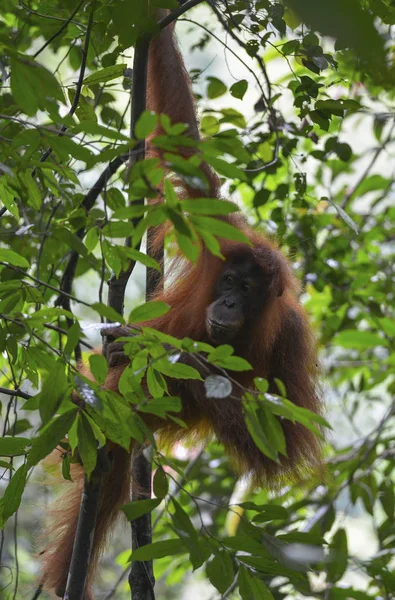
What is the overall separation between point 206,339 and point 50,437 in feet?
6.17

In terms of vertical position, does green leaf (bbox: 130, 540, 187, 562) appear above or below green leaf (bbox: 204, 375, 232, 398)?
below

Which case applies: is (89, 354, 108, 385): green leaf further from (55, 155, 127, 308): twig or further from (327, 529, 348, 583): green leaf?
(327, 529, 348, 583): green leaf

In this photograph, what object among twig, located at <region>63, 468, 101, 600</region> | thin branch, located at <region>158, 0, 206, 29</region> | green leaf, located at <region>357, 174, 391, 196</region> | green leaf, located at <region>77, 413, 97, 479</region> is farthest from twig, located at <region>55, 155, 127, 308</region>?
green leaf, located at <region>357, 174, 391, 196</region>

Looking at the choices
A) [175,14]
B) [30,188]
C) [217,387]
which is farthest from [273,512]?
[175,14]

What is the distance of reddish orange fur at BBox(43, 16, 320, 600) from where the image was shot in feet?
11.0

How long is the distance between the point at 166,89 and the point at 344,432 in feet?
24.1

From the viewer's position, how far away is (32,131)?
1.70 m

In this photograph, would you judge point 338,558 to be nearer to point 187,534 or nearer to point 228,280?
point 228,280

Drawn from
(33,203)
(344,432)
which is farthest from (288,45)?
(344,432)

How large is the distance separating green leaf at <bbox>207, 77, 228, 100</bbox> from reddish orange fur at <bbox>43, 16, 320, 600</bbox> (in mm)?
147

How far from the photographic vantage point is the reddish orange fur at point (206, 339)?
3342mm

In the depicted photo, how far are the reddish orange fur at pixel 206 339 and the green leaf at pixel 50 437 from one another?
161 cm

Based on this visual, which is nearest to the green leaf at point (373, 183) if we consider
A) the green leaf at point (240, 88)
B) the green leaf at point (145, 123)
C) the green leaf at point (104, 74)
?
the green leaf at point (240, 88)

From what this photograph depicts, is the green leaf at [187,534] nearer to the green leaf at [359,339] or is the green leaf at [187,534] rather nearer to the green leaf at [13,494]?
the green leaf at [13,494]
